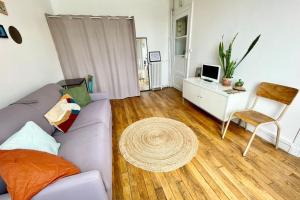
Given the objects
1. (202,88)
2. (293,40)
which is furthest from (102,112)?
(293,40)

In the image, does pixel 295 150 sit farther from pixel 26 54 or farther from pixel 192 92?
pixel 26 54

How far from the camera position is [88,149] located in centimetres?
124

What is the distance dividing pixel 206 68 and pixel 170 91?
156 cm

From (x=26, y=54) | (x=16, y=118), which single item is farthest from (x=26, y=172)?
(x=26, y=54)

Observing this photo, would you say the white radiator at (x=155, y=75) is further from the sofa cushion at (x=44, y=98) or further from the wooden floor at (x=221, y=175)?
the sofa cushion at (x=44, y=98)

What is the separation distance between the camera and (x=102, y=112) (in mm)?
1909

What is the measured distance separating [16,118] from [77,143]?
0.54 metres

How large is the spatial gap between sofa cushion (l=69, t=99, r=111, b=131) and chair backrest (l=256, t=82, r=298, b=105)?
6.83 feet

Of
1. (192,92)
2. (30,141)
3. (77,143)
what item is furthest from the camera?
(192,92)

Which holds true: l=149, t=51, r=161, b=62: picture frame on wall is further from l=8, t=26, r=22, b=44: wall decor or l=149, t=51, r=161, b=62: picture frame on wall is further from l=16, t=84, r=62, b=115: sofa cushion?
l=8, t=26, r=22, b=44: wall decor

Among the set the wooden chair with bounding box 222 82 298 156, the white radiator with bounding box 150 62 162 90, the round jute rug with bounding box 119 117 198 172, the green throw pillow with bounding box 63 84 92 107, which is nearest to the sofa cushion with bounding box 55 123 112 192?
the round jute rug with bounding box 119 117 198 172

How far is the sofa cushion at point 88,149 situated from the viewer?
1087mm

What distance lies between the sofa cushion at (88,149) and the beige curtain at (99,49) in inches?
81.2

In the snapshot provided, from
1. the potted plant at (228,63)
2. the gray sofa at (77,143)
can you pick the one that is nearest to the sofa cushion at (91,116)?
the gray sofa at (77,143)
